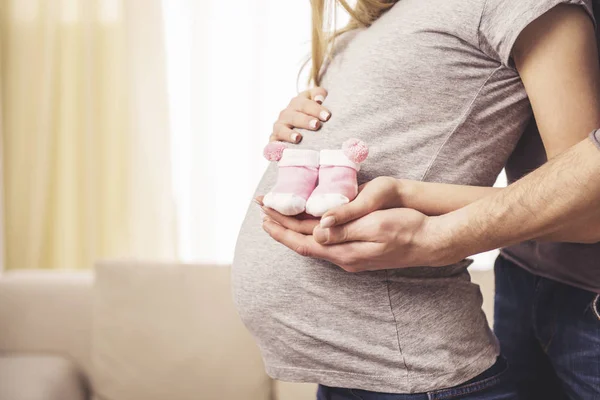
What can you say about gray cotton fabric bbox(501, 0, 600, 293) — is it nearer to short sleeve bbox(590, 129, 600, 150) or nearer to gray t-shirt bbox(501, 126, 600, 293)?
gray t-shirt bbox(501, 126, 600, 293)

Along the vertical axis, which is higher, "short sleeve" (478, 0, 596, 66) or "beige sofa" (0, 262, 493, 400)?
"short sleeve" (478, 0, 596, 66)

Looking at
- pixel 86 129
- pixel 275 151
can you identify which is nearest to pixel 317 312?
pixel 275 151

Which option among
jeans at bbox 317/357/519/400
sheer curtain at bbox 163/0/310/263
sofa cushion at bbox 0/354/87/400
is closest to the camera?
jeans at bbox 317/357/519/400

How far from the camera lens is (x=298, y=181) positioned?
721 millimetres

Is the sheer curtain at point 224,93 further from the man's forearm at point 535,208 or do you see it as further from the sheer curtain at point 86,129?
the man's forearm at point 535,208

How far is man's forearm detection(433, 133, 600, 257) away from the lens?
2.03 feet

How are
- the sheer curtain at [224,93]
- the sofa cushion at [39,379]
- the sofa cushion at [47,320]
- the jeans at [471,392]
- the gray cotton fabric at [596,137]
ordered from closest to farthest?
the gray cotton fabric at [596,137]
the jeans at [471,392]
the sofa cushion at [39,379]
the sofa cushion at [47,320]
the sheer curtain at [224,93]

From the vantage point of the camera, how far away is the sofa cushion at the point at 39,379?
177 centimetres

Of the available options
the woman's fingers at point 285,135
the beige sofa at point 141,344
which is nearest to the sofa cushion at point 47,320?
the beige sofa at point 141,344

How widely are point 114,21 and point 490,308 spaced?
192cm

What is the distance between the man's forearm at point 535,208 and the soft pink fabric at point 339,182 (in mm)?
107

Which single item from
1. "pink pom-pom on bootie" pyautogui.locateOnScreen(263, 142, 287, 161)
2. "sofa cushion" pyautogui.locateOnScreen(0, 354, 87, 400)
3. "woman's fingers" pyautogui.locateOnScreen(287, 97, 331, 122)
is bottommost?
"sofa cushion" pyautogui.locateOnScreen(0, 354, 87, 400)

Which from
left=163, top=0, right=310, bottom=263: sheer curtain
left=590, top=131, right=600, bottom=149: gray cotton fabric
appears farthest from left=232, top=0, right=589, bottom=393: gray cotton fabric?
left=163, top=0, right=310, bottom=263: sheer curtain

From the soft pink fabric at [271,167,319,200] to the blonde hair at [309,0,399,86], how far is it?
0.88 ft
